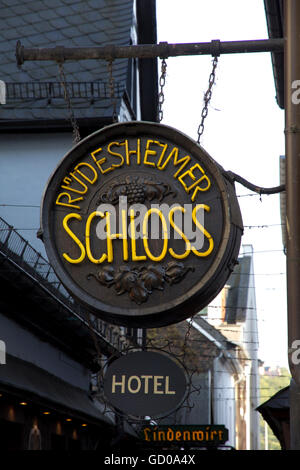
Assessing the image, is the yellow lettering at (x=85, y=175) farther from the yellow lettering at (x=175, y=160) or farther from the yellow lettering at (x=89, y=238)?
the yellow lettering at (x=175, y=160)

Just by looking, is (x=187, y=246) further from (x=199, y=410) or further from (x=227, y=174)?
(x=199, y=410)

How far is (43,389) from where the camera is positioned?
624 inches

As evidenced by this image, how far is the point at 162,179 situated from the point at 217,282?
0.92 m

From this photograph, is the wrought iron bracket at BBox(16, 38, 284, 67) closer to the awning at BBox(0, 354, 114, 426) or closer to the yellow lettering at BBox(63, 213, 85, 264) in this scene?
the yellow lettering at BBox(63, 213, 85, 264)

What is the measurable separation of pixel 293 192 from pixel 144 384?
6.15 feet

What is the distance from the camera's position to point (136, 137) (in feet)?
21.9

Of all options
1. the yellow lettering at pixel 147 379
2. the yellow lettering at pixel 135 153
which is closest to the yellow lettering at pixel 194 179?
the yellow lettering at pixel 135 153

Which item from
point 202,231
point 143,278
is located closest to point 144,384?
point 143,278

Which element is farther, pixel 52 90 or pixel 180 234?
pixel 52 90

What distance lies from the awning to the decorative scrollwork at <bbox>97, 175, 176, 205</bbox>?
22.8 ft

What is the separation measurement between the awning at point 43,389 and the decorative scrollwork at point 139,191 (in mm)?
6935

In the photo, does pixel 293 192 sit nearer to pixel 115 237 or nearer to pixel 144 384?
pixel 115 237

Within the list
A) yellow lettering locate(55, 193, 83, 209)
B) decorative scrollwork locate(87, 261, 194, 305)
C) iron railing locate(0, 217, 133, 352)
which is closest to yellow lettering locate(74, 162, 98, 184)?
yellow lettering locate(55, 193, 83, 209)
